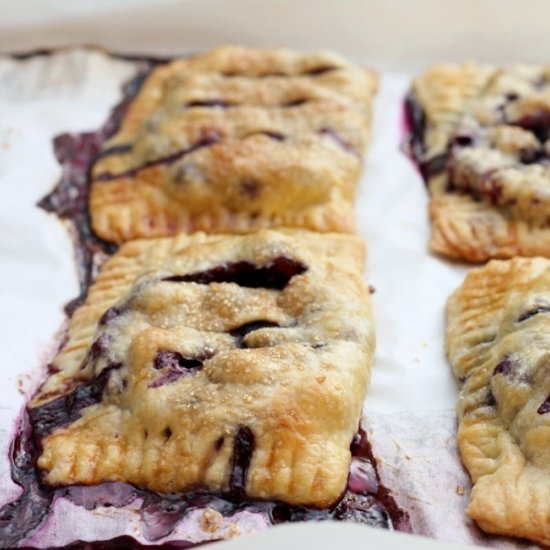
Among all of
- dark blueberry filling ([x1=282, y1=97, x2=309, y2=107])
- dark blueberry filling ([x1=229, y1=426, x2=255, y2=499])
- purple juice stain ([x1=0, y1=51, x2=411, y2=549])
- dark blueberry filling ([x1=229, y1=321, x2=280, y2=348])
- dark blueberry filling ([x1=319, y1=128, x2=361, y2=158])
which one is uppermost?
dark blueberry filling ([x1=282, y1=97, x2=309, y2=107])

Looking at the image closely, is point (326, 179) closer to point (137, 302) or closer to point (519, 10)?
point (137, 302)

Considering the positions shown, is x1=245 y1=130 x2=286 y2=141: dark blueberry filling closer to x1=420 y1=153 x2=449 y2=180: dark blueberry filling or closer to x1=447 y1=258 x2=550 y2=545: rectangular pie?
x1=420 y1=153 x2=449 y2=180: dark blueberry filling

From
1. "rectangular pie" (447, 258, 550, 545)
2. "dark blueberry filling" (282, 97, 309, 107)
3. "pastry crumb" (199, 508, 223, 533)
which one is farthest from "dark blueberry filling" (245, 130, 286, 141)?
"pastry crumb" (199, 508, 223, 533)

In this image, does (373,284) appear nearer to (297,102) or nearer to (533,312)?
(533,312)

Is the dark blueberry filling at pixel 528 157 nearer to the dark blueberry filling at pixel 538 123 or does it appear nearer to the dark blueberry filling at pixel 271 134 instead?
the dark blueberry filling at pixel 538 123

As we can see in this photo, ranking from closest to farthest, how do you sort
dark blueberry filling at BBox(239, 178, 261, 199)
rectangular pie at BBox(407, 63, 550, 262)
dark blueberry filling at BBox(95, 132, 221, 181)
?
rectangular pie at BBox(407, 63, 550, 262) < dark blueberry filling at BBox(239, 178, 261, 199) < dark blueberry filling at BBox(95, 132, 221, 181)

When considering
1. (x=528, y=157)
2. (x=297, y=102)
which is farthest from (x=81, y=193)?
(x=528, y=157)

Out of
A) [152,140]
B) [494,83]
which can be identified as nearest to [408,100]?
[494,83]
